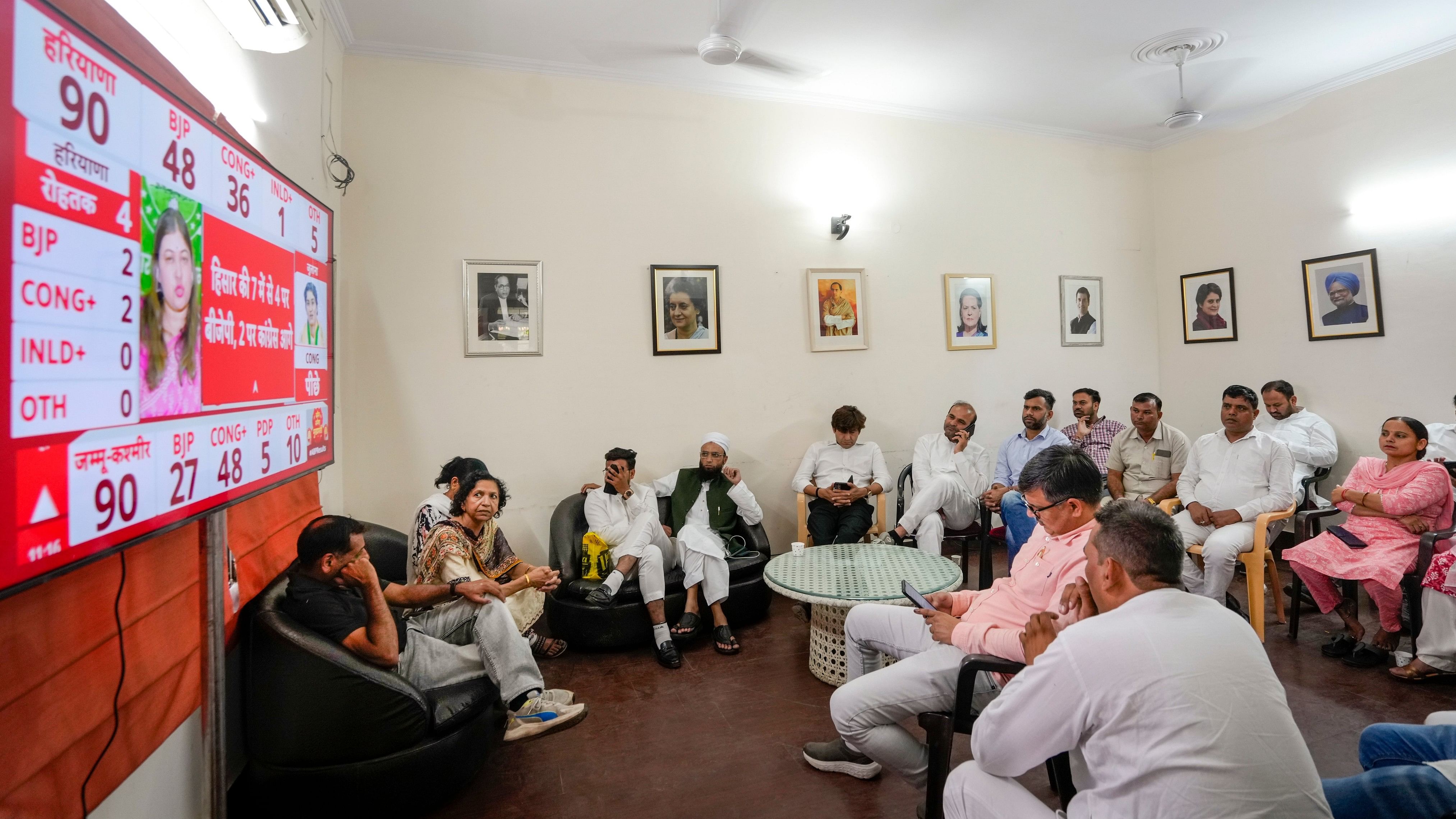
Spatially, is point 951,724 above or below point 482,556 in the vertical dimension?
below

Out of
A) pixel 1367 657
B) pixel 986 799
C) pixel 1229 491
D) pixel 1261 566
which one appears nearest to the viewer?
pixel 986 799

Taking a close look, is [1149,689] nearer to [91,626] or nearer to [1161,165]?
[91,626]

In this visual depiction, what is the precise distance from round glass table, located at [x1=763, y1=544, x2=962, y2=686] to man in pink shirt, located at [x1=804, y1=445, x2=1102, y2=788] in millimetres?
520

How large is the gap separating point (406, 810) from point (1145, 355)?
684 centimetres

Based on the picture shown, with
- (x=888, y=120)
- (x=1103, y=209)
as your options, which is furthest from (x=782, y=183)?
(x=1103, y=209)

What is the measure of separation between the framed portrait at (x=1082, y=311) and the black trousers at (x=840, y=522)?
2.90 metres

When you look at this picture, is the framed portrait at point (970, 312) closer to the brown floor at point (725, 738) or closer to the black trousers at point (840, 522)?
the black trousers at point (840, 522)

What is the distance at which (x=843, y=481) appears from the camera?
193 inches

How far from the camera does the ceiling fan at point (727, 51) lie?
149 inches

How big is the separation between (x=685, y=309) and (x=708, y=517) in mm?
1513

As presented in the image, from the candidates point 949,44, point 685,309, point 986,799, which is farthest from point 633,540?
point 949,44

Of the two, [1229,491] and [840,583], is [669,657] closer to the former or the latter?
[840,583]

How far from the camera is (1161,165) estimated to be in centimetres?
648

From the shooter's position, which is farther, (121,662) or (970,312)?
(970,312)
